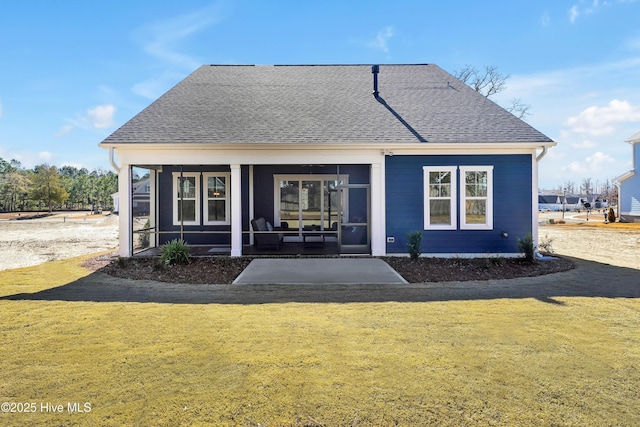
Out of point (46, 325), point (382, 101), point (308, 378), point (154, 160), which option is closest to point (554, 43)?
point (382, 101)

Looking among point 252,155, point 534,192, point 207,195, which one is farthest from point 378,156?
point 207,195

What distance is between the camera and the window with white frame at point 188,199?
13.6m

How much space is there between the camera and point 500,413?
290 cm

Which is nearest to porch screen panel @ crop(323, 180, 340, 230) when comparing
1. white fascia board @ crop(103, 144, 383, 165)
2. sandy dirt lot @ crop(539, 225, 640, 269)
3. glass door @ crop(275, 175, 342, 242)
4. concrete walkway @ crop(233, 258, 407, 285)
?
glass door @ crop(275, 175, 342, 242)

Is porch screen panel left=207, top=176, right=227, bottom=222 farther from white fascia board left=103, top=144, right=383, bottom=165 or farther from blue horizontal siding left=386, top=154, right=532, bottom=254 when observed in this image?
blue horizontal siding left=386, top=154, right=532, bottom=254

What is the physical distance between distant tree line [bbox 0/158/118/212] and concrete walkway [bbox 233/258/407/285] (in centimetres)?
5717

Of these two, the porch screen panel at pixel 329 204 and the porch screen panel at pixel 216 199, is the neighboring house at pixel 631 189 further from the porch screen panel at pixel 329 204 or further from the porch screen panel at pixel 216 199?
the porch screen panel at pixel 216 199

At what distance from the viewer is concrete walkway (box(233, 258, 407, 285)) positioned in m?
7.96

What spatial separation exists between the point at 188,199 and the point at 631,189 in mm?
32120

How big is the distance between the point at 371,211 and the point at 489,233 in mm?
3660

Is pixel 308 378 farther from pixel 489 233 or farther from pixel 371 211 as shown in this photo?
pixel 489 233

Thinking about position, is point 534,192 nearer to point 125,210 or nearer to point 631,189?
point 125,210

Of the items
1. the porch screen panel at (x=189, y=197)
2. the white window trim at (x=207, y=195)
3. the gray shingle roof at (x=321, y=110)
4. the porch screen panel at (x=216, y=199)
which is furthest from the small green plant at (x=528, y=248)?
the porch screen panel at (x=189, y=197)

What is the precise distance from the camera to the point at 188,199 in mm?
13586
